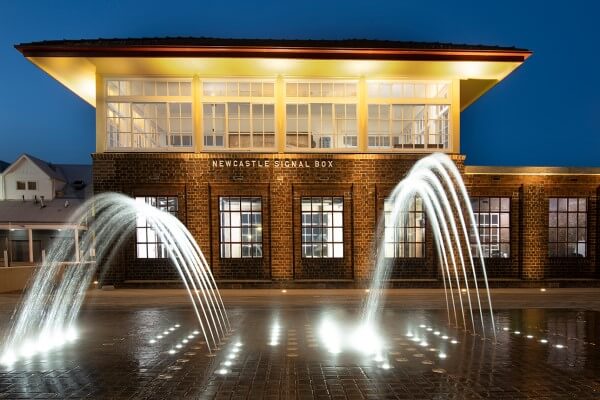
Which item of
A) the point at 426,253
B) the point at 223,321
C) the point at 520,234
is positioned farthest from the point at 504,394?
the point at 520,234

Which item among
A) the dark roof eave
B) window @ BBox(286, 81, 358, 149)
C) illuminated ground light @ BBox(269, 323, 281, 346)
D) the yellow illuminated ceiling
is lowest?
illuminated ground light @ BBox(269, 323, 281, 346)

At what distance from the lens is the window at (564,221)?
17156mm

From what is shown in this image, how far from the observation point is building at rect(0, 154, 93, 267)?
30.6 metres

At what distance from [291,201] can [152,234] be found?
5979mm

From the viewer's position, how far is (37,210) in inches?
1265

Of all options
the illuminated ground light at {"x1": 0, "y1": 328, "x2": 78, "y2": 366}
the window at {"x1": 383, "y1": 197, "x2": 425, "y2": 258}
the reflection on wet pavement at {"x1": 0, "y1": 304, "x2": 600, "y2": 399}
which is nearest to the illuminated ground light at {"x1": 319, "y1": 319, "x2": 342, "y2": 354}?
the reflection on wet pavement at {"x1": 0, "y1": 304, "x2": 600, "y2": 399}

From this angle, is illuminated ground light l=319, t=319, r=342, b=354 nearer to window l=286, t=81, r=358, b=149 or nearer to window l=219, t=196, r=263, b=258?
window l=219, t=196, r=263, b=258

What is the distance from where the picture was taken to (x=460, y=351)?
320 inches

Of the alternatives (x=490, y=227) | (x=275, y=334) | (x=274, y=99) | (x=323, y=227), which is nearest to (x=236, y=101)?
(x=274, y=99)

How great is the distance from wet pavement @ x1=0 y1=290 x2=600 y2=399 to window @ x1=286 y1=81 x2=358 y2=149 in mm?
7572

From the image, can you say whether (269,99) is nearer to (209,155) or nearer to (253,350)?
(209,155)

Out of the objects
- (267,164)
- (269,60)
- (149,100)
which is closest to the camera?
(269,60)

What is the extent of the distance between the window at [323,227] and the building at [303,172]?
0.04m

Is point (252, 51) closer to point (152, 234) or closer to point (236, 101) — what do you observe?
point (236, 101)
